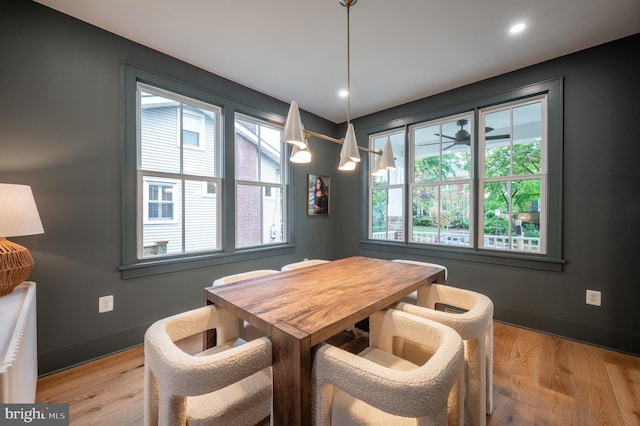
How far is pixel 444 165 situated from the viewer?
10.7 ft

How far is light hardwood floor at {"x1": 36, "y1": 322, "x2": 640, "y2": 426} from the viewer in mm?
1534

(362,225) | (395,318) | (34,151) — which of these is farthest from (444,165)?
(34,151)

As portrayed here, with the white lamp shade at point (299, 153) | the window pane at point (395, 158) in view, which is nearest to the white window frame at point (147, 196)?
the white lamp shade at point (299, 153)

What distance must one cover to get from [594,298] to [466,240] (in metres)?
1.13

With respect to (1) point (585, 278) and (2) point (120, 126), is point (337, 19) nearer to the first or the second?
(2) point (120, 126)

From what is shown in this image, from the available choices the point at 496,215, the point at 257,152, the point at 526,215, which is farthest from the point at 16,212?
the point at 526,215

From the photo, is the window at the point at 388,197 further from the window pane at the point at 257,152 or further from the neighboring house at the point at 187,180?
the neighboring house at the point at 187,180

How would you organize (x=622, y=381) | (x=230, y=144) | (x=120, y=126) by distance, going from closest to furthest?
(x=622, y=381) < (x=120, y=126) < (x=230, y=144)

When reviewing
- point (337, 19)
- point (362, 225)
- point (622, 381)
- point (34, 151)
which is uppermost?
point (337, 19)

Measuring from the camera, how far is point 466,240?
310 cm

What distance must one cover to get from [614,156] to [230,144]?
3.59 metres

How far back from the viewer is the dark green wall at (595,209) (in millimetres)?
2211

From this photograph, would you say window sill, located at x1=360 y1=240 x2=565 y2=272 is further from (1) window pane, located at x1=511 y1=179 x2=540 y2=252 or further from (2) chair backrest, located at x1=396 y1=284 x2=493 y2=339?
(2) chair backrest, located at x1=396 y1=284 x2=493 y2=339

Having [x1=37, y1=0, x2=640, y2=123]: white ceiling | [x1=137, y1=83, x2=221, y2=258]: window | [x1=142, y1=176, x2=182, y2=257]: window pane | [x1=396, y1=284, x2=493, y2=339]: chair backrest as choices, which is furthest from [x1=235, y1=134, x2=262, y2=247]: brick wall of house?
[x1=396, y1=284, x2=493, y2=339]: chair backrest
